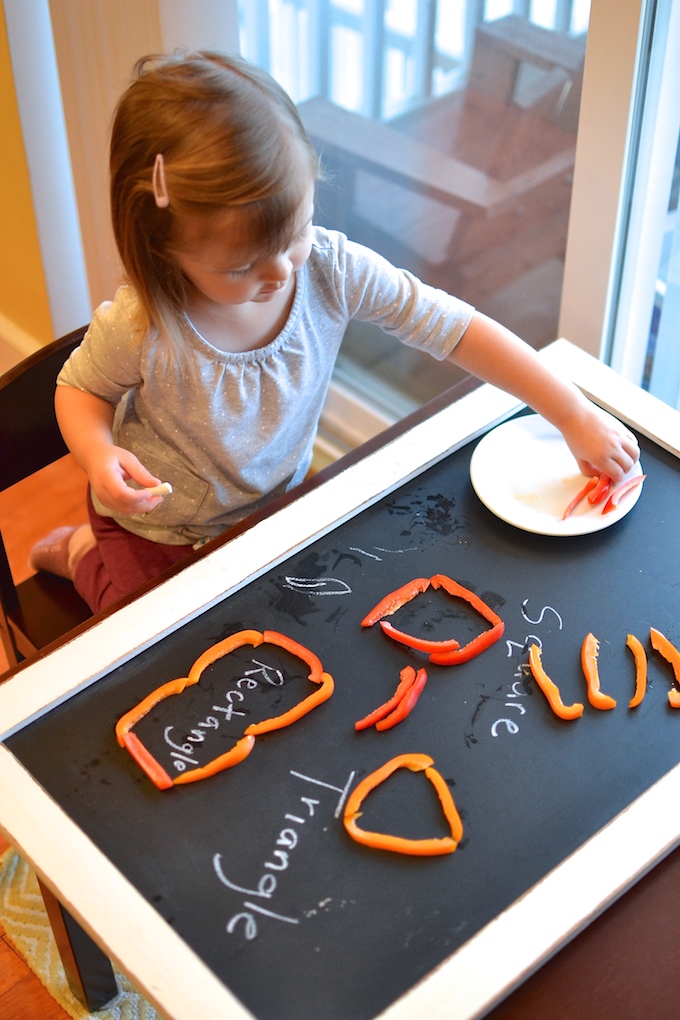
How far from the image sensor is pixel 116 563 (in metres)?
1.21

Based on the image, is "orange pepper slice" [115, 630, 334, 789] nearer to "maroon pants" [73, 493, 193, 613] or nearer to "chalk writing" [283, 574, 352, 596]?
"chalk writing" [283, 574, 352, 596]

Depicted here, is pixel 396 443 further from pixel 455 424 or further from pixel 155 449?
pixel 155 449

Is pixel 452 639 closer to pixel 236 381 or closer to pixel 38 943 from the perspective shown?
pixel 236 381

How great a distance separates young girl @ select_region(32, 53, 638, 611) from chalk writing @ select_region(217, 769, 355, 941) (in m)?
0.32

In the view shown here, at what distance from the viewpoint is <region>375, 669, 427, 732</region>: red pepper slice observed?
866 millimetres

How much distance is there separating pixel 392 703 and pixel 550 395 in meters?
0.39

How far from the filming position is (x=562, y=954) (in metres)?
0.77

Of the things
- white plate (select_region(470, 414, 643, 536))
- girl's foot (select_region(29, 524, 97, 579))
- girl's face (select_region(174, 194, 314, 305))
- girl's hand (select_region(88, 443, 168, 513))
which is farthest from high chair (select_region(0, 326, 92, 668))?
white plate (select_region(470, 414, 643, 536))

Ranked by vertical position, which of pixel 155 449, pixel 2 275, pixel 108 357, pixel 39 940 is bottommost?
pixel 39 940

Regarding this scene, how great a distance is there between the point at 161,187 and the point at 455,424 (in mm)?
407

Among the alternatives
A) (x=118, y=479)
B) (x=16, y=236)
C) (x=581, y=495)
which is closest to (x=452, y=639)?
(x=581, y=495)

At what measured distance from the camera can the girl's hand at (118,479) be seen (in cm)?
98

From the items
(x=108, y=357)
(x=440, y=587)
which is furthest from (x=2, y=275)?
(x=440, y=587)

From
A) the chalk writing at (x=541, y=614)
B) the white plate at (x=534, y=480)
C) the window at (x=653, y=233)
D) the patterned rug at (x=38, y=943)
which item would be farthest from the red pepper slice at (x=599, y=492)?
the patterned rug at (x=38, y=943)
